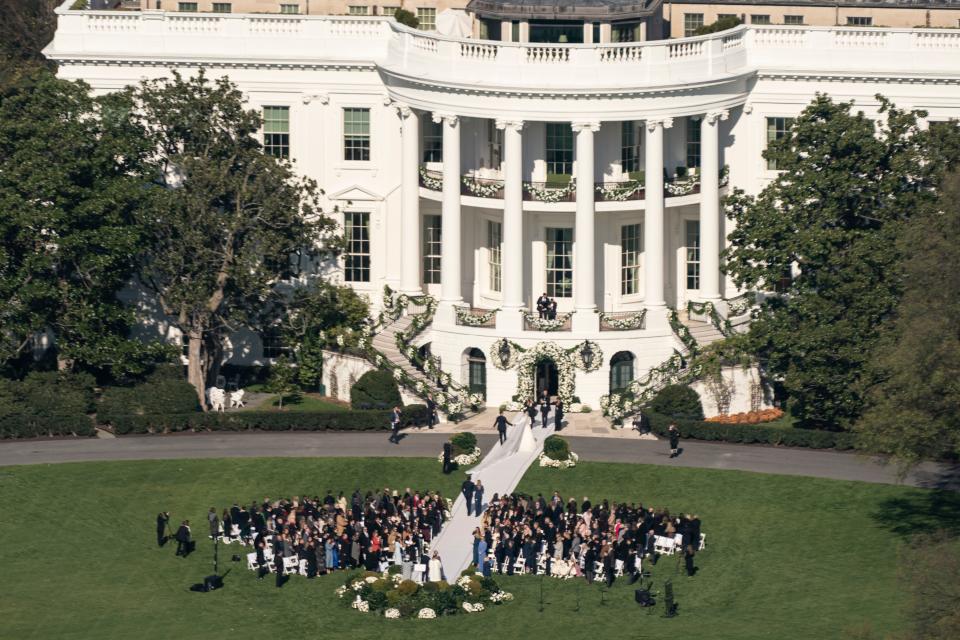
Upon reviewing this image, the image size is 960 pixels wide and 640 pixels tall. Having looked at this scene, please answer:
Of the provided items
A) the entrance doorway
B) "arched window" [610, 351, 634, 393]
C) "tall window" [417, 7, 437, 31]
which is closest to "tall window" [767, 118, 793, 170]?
"arched window" [610, 351, 634, 393]

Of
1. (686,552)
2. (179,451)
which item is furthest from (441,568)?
(179,451)

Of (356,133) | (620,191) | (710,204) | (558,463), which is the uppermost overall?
(356,133)

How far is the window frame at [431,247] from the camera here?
110062 mm

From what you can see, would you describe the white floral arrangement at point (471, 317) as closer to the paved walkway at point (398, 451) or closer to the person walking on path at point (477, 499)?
the paved walkway at point (398, 451)

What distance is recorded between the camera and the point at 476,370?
105 m

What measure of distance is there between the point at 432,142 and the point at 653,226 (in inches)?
469

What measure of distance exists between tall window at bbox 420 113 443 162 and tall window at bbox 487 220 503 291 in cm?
408

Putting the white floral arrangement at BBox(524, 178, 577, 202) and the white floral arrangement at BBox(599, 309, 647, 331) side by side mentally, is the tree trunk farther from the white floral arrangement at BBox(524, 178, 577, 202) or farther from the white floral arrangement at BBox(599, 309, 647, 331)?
the white floral arrangement at BBox(599, 309, 647, 331)

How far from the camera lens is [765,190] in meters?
98.8

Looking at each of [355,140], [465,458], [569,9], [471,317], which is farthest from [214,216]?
[569,9]

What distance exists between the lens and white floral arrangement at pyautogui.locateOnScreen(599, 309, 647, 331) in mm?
104500

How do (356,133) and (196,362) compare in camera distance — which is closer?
(196,362)

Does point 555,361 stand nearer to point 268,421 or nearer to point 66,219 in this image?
point 268,421

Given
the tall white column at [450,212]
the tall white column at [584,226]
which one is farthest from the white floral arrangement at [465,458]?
the tall white column at [450,212]
